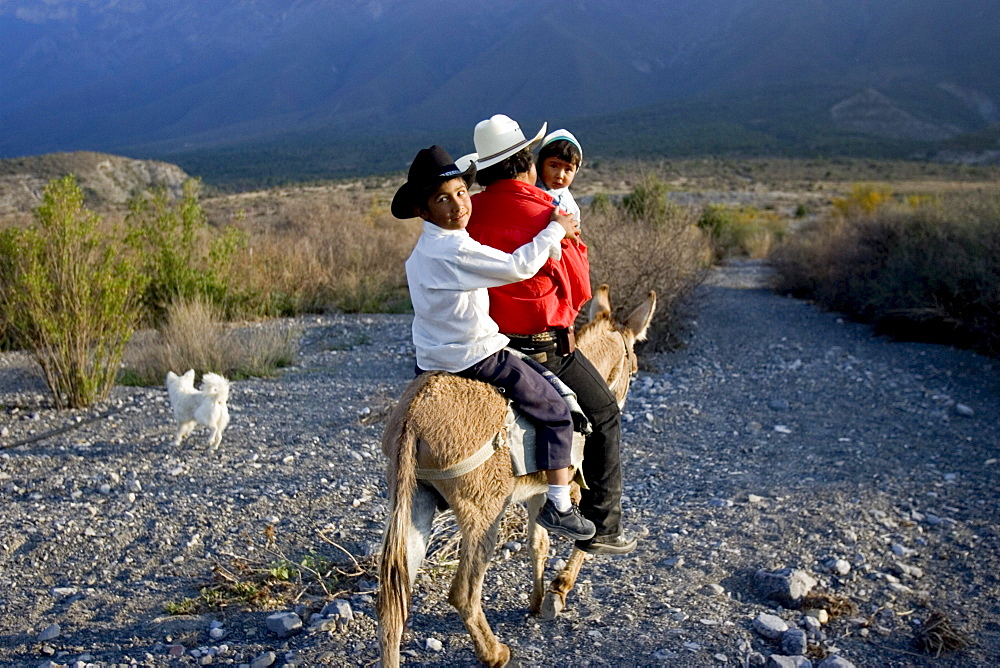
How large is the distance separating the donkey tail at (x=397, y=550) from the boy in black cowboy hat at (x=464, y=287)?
39cm

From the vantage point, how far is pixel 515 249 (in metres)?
3.37

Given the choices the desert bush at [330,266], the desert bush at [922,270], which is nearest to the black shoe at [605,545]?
the desert bush at [922,270]

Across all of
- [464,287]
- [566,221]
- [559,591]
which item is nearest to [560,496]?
[559,591]

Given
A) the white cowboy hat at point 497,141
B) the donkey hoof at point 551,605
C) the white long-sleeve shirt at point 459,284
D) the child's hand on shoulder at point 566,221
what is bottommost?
the donkey hoof at point 551,605

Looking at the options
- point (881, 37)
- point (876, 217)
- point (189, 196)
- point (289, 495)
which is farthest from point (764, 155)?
point (881, 37)

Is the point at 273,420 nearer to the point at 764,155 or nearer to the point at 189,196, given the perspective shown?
the point at 189,196

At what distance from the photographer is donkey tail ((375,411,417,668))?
3.09m

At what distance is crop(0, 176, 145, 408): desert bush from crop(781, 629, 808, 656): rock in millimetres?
6787

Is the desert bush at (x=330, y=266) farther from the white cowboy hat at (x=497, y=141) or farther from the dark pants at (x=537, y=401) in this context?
the dark pants at (x=537, y=401)

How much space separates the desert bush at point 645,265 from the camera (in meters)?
10.3

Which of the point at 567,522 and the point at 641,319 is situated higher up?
the point at 641,319

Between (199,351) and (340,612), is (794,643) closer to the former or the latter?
(340,612)

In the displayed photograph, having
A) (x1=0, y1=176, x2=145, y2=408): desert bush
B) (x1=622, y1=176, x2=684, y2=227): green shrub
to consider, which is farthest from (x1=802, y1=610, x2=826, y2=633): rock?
(x1=622, y1=176, x2=684, y2=227): green shrub

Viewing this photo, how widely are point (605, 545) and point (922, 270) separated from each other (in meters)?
8.74
